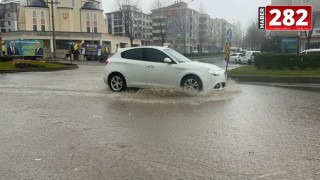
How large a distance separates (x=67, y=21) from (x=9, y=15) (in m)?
53.1

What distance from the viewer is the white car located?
408 inches

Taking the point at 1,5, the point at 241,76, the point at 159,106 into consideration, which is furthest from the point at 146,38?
the point at 159,106

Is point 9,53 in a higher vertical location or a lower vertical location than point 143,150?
higher

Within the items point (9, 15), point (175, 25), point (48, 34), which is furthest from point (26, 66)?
point (9, 15)

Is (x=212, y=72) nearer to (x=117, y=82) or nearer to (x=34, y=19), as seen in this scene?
(x=117, y=82)

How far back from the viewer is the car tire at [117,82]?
37.9 ft

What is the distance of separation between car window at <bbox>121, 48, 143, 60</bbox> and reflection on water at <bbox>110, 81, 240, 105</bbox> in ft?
3.71

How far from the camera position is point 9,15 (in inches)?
4427

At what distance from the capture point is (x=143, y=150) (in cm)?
504

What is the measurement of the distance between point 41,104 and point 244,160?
251 inches

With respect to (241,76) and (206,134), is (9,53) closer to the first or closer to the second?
(241,76)

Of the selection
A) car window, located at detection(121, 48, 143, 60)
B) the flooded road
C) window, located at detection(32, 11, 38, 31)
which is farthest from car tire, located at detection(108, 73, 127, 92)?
window, located at detection(32, 11, 38, 31)

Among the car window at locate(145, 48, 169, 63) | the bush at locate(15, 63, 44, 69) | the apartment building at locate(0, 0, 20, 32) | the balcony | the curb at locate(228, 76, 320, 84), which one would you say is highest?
the apartment building at locate(0, 0, 20, 32)

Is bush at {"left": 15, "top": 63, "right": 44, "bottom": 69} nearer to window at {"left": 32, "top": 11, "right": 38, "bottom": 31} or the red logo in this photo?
the red logo
